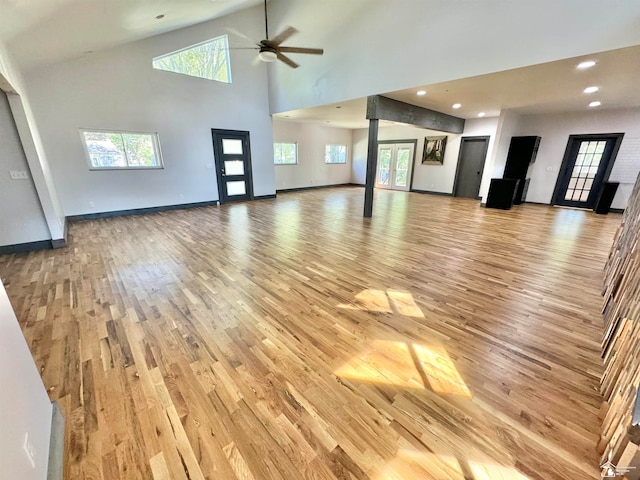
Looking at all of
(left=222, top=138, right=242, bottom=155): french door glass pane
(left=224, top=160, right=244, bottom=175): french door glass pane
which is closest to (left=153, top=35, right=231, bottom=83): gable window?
(left=222, top=138, right=242, bottom=155): french door glass pane

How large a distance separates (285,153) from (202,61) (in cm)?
390

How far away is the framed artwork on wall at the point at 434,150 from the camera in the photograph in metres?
9.62

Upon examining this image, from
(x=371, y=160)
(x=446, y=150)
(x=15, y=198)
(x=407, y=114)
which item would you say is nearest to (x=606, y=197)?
(x=446, y=150)

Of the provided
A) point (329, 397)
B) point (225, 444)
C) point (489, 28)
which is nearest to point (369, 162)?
point (489, 28)

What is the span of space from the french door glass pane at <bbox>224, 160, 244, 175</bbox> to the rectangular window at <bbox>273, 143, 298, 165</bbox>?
1.95 meters

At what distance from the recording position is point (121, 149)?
603 cm

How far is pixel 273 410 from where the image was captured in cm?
150

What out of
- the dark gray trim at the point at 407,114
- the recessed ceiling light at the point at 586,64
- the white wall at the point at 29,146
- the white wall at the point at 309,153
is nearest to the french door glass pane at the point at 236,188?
the white wall at the point at 309,153

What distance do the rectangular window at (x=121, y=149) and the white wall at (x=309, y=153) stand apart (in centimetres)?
425

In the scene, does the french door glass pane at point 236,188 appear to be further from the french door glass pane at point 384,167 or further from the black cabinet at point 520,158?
the black cabinet at point 520,158

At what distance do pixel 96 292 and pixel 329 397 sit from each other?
9.10 feet

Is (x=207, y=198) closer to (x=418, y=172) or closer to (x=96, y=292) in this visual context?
(x=96, y=292)

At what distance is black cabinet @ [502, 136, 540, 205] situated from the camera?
25.2ft

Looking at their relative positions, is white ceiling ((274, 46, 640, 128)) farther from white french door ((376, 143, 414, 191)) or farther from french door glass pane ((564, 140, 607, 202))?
white french door ((376, 143, 414, 191))
